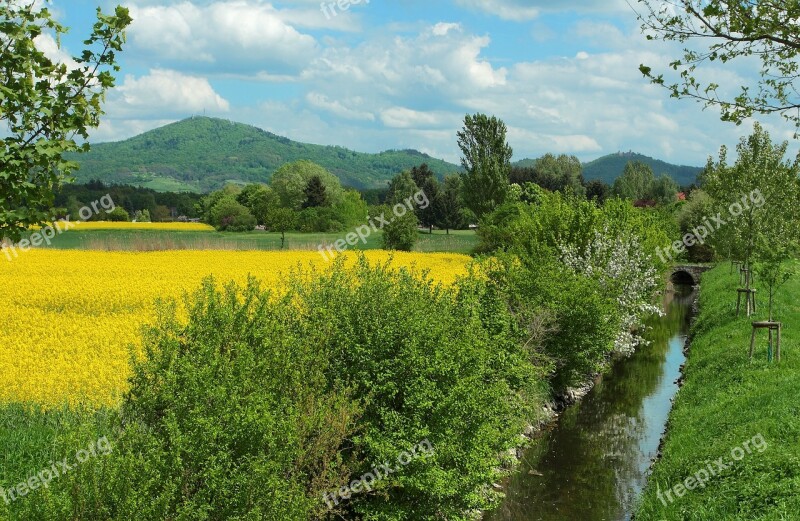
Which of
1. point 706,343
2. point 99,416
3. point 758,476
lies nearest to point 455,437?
point 758,476

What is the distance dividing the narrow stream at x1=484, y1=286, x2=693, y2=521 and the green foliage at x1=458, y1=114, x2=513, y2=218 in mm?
41292

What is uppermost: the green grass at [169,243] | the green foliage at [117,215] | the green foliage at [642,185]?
the green foliage at [642,185]

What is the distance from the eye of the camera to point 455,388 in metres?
12.1

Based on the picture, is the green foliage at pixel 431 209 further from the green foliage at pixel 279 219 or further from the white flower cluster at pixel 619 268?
the white flower cluster at pixel 619 268

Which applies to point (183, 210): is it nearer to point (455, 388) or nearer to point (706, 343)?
point (706, 343)

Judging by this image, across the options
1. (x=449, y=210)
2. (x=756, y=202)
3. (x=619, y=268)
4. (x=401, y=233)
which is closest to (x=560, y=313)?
(x=619, y=268)

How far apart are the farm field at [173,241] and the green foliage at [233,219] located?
2785 millimetres

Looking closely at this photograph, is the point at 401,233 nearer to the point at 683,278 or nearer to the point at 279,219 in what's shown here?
the point at 279,219

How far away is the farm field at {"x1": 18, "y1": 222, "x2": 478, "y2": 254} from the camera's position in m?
44.9

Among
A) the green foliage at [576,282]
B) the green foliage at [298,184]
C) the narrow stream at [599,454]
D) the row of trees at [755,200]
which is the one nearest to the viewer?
the narrow stream at [599,454]

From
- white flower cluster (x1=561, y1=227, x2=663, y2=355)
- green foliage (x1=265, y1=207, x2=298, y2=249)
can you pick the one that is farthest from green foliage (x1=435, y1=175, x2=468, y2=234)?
white flower cluster (x1=561, y1=227, x2=663, y2=355)

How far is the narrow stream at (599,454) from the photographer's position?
1498cm

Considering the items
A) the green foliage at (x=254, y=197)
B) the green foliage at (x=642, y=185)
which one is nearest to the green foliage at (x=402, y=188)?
the green foliage at (x=254, y=197)

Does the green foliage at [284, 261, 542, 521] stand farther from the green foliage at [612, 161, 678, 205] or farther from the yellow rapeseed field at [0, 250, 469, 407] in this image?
the green foliage at [612, 161, 678, 205]
